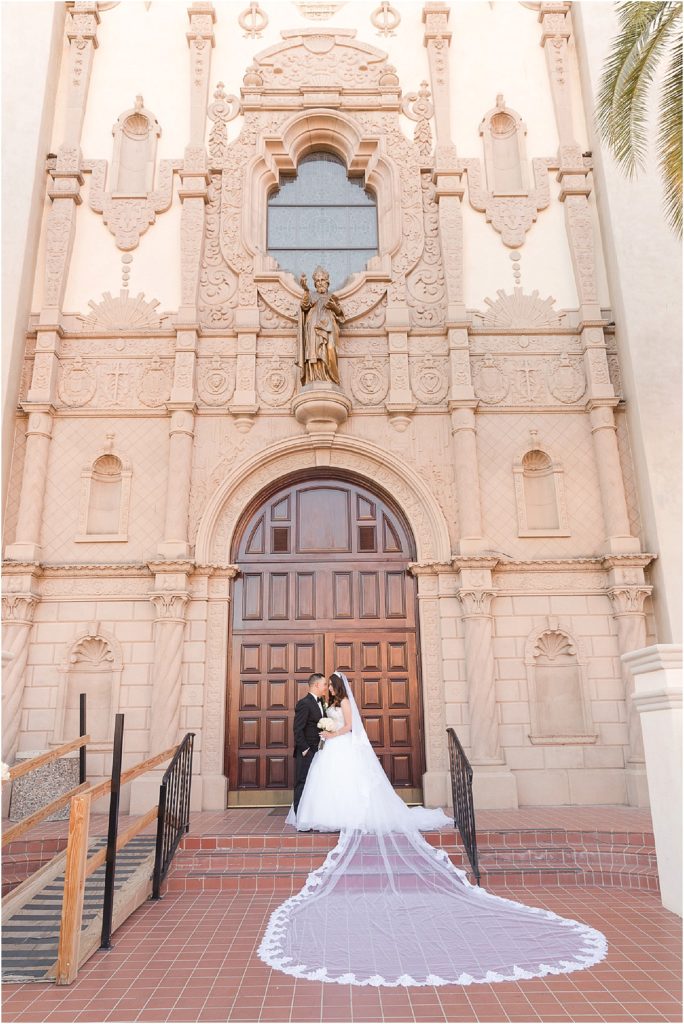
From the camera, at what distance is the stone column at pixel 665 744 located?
4922 mm

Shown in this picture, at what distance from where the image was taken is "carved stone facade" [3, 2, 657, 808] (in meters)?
10.0

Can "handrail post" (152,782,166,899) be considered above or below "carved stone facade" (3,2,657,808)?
below

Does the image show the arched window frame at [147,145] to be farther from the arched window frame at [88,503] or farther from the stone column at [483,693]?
the stone column at [483,693]

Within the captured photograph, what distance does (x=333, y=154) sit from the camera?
13.3 meters

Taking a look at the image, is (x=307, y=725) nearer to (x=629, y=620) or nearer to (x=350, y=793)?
(x=350, y=793)

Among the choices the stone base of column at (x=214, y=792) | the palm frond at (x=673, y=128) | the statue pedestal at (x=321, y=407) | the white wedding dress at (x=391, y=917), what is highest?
the palm frond at (x=673, y=128)

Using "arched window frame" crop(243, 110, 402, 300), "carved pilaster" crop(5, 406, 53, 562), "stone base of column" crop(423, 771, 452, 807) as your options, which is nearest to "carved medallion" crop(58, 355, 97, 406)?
"carved pilaster" crop(5, 406, 53, 562)

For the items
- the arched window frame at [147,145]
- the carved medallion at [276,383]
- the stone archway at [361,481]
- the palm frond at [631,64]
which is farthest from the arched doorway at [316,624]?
the arched window frame at [147,145]

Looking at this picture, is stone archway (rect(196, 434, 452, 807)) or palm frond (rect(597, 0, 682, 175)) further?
stone archway (rect(196, 434, 452, 807))

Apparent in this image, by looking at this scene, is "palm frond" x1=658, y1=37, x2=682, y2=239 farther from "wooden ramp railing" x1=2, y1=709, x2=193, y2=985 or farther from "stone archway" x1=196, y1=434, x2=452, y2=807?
"wooden ramp railing" x1=2, y1=709, x2=193, y2=985

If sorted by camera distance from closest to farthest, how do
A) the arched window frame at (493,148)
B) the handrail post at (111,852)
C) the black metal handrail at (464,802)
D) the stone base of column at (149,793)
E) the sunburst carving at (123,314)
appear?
the handrail post at (111,852) < the black metal handrail at (464,802) < the stone base of column at (149,793) < the sunburst carving at (123,314) < the arched window frame at (493,148)

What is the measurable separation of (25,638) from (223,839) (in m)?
4.41

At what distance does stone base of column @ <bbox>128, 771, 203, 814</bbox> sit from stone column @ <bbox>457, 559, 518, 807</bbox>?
3.69 m

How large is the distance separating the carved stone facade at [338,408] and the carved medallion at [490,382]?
2.1 inches
